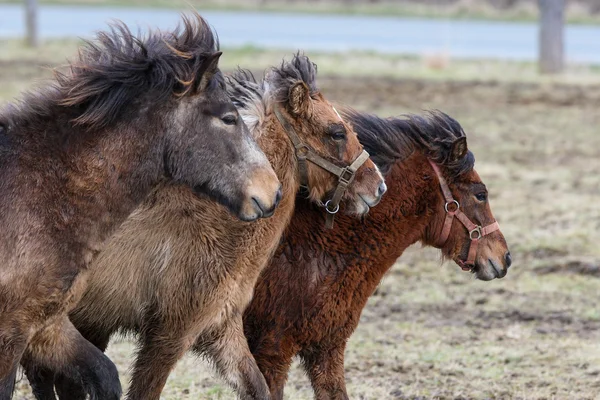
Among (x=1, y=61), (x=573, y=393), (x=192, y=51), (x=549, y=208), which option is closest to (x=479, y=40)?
(x=1, y=61)

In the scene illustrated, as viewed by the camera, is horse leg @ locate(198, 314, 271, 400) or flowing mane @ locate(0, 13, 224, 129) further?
horse leg @ locate(198, 314, 271, 400)

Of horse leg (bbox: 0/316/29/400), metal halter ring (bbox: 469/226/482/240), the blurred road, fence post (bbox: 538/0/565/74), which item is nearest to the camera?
horse leg (bbox: 0/316/29/400)

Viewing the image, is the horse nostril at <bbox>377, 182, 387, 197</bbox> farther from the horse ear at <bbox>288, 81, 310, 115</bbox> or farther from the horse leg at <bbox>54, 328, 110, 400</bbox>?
the horse leg at <bbox>54, 328, 110, 400</bbox>

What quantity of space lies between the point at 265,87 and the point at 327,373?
5.00 feet

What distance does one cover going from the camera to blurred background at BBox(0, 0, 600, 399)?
22.7 ft

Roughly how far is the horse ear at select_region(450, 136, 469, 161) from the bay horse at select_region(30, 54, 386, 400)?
64 centimetres

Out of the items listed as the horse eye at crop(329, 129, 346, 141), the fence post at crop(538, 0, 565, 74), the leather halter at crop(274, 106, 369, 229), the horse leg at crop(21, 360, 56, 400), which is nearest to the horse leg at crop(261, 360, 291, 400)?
the leather halter at crop(274, 106, 369, 229)

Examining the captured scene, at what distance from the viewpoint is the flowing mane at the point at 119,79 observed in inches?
185

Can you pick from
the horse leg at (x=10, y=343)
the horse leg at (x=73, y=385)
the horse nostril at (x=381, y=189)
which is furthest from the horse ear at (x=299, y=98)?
the horse leg at (x=10, y=343)

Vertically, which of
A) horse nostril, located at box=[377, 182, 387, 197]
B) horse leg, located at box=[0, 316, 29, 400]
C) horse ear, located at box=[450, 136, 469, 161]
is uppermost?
horse ear, located at box=[450, 136, 469, 161]

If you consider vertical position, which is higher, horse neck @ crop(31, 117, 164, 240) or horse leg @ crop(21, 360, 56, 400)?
horse neck @ crop(31, 117, 164, 240)

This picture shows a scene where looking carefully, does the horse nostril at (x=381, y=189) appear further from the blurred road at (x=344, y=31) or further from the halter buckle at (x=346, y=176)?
the blurred road at (x=344, y=31)

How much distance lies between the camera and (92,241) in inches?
184

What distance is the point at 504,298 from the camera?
8.61 meters
